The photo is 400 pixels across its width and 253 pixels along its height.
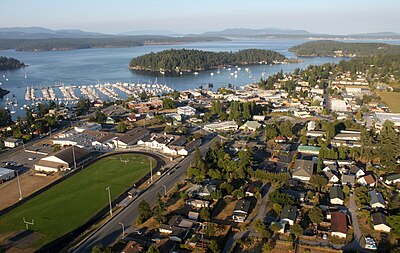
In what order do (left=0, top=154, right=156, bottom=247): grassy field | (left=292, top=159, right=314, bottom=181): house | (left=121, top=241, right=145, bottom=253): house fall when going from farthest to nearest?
(left=292, top=159, right=314, bottom=181): house < (left=0, top=154, right=156, bottom=247): grassy field < (left=121, top=241, right=145, bottom=253): house

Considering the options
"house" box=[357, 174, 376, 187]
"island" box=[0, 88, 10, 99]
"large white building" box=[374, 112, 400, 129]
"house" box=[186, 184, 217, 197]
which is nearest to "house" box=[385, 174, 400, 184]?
"house" box=[357, 174, 376, 187]

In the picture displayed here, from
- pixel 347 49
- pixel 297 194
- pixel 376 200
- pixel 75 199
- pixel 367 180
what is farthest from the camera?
pixel 347 49

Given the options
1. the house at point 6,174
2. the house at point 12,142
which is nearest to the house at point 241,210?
the house at point 6,174

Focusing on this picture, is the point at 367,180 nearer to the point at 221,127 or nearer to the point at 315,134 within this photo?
the point at 315,134

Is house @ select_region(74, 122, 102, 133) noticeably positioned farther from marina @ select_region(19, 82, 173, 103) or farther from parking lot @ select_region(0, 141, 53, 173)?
marina @ select_region(19, 82, 173, 103)

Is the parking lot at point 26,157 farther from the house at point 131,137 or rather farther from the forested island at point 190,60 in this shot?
the forested island at point 190,60

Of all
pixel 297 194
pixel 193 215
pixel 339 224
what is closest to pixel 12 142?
pixel 193 215
